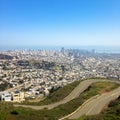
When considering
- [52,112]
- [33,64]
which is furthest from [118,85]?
[33,64]

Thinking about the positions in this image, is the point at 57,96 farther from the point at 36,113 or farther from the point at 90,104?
the point at 36,113

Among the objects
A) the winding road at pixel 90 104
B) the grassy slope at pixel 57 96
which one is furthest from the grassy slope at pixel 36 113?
the grassy slope at pixel 57 96

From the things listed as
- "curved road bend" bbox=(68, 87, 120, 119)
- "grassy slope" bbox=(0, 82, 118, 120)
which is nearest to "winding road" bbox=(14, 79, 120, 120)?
"curved road bend" bbox=(68, 87, 120, 119)

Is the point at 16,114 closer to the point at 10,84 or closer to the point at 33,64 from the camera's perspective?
the point at 10,84

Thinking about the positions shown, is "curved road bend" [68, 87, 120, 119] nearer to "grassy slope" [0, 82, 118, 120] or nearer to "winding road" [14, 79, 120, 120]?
"winding road" [14, 79, 120, 120]

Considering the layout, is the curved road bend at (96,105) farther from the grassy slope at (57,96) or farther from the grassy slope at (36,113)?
the grassy slope at (57,96)

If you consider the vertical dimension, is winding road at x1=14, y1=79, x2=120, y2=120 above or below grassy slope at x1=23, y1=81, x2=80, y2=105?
above

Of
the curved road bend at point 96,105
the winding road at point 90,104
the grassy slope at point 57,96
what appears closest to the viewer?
the curved road bend at point 96,105

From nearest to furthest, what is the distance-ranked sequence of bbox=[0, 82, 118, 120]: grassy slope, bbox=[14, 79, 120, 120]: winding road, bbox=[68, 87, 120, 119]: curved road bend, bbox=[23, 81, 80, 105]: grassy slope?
bbox=[0, 82, 118, 120]: grassy slope < bbox=[68, 87, 120, 119]: curved road bend < bbox=[14, 79, 120, 120]: winding road < bbox=[23, 81, 80, 105]: grassy slope

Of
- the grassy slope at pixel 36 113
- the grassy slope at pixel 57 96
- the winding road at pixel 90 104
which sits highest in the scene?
the grassy slope at pixel 36 113

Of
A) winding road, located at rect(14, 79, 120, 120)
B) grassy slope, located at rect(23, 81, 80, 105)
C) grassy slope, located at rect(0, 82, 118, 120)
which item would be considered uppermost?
grassy slope, located at rect(0, 82, 118, 120)

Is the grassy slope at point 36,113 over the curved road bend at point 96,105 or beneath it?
over
